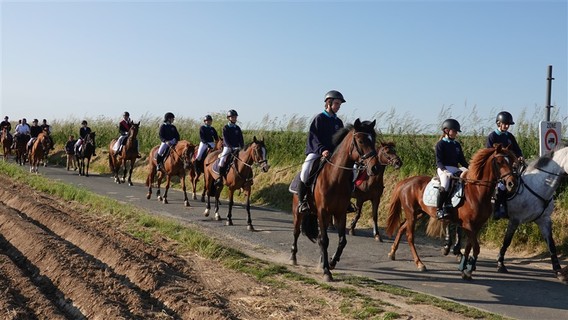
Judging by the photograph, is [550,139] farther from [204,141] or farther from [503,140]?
[204,141]

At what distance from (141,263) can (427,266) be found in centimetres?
488

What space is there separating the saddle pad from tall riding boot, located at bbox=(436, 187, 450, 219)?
5.1 inches

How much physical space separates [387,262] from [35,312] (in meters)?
5.99

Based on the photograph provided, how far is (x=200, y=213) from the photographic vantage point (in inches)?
614

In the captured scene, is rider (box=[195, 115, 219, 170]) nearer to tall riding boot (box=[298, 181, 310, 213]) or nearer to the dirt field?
the dirt field

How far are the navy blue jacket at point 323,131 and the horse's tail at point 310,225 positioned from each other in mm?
1148

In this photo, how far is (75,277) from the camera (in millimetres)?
7723

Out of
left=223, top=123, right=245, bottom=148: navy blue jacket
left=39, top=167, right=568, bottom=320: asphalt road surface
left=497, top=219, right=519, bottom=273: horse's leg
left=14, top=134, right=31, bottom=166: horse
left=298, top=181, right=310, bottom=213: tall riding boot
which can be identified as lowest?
left=39, top=167, right=568, bottom=320: asphalt road surface

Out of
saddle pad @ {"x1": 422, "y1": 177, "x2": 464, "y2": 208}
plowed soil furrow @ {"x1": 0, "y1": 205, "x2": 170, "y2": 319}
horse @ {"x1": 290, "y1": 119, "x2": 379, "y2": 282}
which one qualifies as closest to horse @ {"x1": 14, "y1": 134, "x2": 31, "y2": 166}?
plowed soil furrow @ {"x1": 0, "y1": 205, "x2": 170, "y2": 319}

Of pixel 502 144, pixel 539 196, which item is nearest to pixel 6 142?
pixel 502 144

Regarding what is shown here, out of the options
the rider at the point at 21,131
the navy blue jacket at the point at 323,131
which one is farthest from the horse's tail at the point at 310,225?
the rider at the point at 21,131

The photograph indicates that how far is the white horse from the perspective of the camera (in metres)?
9.83

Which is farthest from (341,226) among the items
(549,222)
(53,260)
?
(53,260)

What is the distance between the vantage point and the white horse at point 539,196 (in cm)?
983
